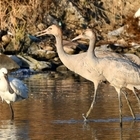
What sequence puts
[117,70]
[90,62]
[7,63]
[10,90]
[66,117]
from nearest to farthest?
1. [117,70]
2. [90,62]
3. [66,117]
4. [10,90]
5. [7,63]

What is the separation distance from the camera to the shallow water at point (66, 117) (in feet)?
39.5

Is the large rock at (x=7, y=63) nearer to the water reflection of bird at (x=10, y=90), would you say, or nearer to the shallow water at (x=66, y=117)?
the shallow water at (x=66, y=117)

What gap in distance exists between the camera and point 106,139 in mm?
11484

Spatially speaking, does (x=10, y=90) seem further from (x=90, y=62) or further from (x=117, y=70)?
(x=117, y=70)

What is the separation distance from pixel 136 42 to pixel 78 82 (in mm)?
12318

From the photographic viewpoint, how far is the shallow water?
12047 millimetres

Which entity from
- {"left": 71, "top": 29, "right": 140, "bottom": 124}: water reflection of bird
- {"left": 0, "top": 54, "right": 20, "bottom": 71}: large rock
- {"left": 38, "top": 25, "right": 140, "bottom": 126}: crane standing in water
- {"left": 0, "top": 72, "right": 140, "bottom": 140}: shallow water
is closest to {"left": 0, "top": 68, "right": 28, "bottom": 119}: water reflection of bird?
{"left": 0, "top": 72, "right": 140, "bottom": 140}: shallow water

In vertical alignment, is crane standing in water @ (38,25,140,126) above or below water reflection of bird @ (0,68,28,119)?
above

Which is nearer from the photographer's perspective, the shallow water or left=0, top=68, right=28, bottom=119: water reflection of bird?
the shallow water

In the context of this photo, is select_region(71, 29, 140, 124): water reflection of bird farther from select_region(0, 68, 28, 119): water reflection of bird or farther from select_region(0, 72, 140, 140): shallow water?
select_region(0, 68, 28, 119): water reflection of bird

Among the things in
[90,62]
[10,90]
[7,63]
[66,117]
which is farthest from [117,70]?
[7,63]

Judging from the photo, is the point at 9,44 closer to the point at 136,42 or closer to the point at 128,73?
the point at 136,42

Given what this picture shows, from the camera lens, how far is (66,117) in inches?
562

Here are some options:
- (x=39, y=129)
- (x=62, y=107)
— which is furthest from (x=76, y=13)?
(x=39, y=129)
